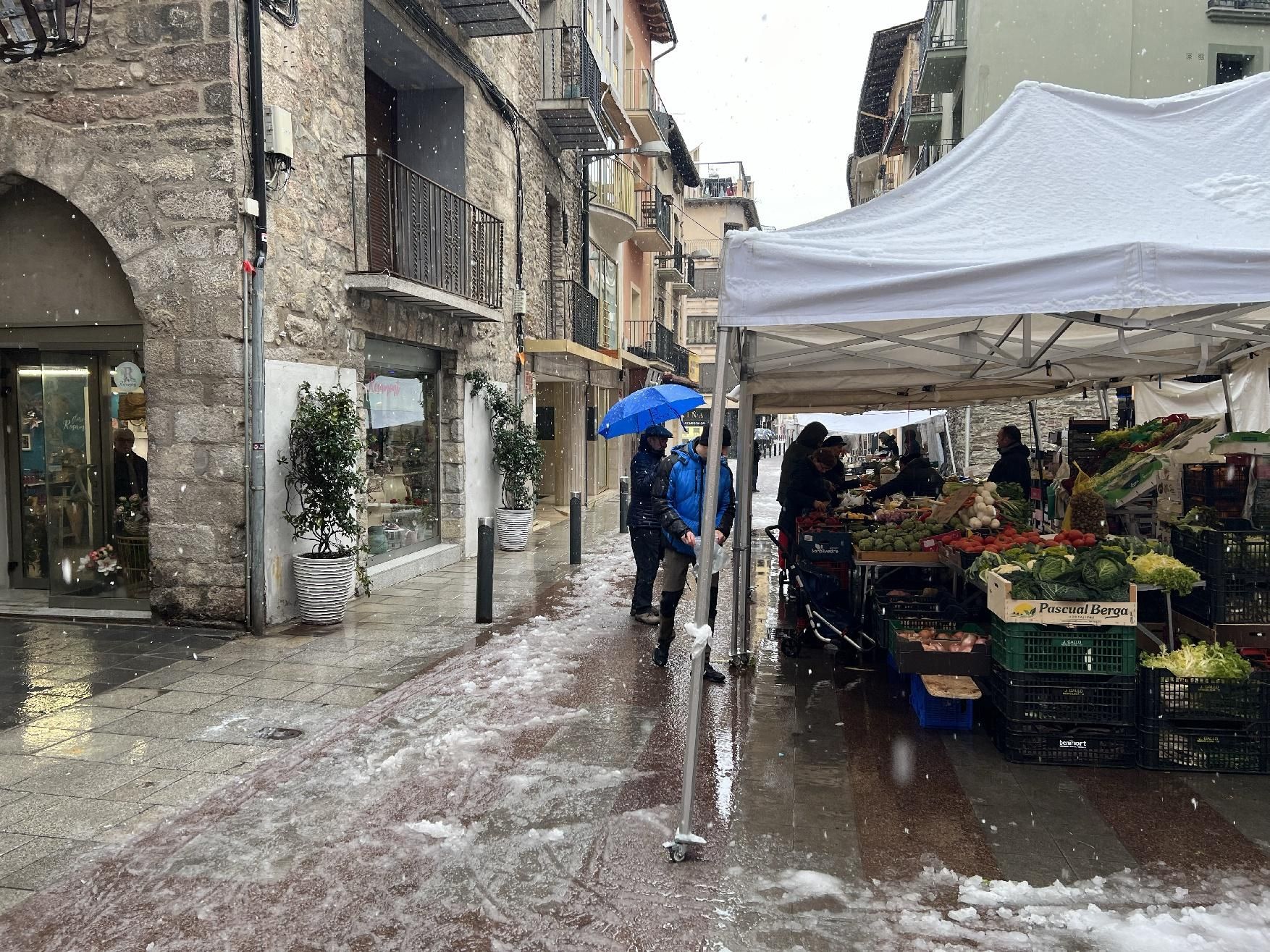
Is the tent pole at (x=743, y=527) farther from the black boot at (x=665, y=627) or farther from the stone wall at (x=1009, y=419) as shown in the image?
the stone wall at (x=1009, y=419)

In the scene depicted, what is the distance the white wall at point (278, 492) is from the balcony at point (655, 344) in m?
16.5

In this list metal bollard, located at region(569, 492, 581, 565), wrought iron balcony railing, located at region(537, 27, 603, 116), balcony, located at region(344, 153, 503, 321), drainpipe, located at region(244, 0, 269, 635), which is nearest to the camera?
drainpipe, located at region(244, 0, 269, 635)

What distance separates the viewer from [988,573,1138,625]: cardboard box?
15.8ft

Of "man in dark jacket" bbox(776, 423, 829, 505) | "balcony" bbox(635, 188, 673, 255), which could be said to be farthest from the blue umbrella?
"balcony" bbox(635, 188, 673, 255)

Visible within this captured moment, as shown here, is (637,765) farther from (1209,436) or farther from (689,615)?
(1209,436)

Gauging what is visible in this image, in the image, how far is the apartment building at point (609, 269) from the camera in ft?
56.3

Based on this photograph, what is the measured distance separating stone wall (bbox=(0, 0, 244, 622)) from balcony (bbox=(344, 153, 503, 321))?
174 cm

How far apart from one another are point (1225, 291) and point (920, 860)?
262cm

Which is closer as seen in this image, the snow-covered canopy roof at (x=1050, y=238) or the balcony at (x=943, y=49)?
the snow-covered canopy roof at (x=1050, y=238)

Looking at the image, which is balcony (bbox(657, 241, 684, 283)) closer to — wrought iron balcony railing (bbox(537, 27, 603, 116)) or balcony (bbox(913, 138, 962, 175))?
balcony (bbox(913, 138, 962, 175))

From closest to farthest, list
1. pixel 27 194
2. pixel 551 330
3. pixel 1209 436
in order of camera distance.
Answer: pixel 1209 436
pixel 27 194
pixel 551 330

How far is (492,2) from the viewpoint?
11258 mm

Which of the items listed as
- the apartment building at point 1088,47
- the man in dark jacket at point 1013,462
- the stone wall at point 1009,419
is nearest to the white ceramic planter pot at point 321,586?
the man in dark jacket at point 1013,462

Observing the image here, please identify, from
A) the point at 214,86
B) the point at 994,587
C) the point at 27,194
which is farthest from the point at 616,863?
the point at 27,194
